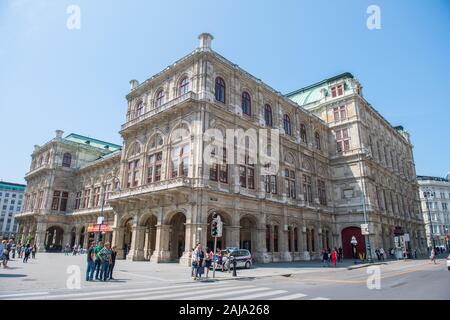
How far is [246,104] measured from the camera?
33969 mm

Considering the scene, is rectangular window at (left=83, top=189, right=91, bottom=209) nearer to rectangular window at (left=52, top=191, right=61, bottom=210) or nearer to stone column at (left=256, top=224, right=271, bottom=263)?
rectangular window at (left=52, top=191, right=61, bottom=210)

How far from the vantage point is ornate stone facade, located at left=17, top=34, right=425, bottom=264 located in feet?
90.6

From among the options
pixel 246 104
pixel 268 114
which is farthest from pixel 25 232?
pixel 268 114

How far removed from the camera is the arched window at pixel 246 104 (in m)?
33.5

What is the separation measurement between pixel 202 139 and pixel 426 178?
87264 mm

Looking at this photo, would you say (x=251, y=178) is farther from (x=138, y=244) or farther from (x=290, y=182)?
(x=138, y=244)

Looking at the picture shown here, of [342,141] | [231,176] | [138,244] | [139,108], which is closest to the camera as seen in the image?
[231,176]

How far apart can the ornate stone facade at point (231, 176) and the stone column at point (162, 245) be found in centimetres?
10

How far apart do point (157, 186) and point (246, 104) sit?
559 inches

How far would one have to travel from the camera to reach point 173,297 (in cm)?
1033

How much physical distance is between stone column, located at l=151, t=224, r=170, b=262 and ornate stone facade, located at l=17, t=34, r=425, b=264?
0.33 feet
